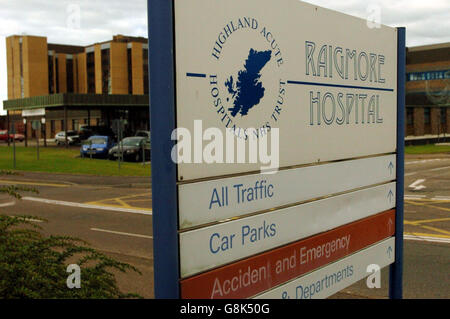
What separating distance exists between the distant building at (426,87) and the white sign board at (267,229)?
54.8 m

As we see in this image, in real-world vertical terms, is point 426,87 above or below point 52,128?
above

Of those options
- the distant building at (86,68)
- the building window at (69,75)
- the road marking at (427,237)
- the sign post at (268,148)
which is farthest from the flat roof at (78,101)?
the building window at (69,75)

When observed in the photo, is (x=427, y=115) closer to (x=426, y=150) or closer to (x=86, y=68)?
(x=426, y=150)

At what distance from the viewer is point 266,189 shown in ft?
8.93

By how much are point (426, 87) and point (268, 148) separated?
207 feet

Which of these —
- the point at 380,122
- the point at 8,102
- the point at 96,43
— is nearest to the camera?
the point at 380,122

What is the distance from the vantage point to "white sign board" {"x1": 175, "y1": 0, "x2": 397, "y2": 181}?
7.59ft

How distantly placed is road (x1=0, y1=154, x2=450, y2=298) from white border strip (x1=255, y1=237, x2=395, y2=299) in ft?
9.56

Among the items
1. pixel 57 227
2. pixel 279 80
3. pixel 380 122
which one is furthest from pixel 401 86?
pixel 57 227

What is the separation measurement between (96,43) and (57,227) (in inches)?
3448

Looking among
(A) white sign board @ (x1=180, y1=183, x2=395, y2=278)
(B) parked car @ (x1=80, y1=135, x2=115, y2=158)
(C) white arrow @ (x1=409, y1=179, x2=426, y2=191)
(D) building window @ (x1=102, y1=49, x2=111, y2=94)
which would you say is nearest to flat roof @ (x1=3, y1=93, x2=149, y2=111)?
(B) parked car @ (x1=80, y1=135, x2=115, y2=158)

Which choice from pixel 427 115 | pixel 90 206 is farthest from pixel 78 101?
pixel 427 115
